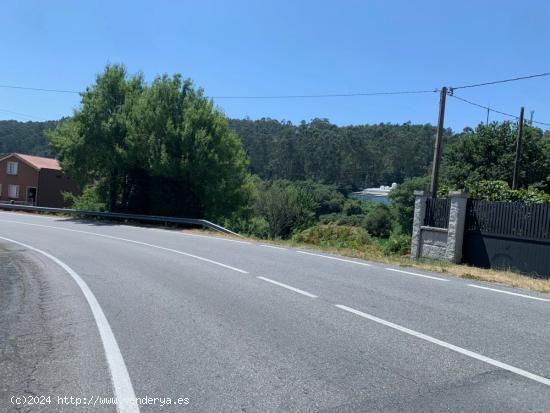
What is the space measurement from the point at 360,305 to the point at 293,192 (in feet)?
122

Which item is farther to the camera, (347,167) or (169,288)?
(347,167)

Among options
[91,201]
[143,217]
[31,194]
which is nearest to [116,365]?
[143,217]

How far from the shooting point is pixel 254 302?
852 cm

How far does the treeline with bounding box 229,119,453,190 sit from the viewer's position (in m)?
111

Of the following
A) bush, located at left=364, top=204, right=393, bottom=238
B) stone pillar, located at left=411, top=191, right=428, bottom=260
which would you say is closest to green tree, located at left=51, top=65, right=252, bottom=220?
stone pillar, located at left=411, top=191, right=428, bottom=260

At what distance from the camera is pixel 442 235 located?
18.2 m

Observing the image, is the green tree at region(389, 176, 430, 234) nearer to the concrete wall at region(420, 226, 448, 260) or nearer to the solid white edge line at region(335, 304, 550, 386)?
the concrete wall at region(420, 226, 448, 260)

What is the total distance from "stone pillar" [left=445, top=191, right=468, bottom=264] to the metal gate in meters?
0.22

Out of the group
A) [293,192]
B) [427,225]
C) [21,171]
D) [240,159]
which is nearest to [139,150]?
[240,159]

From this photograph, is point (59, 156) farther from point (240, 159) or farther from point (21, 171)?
point (21, 171)

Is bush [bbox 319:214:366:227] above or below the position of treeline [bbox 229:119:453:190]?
below

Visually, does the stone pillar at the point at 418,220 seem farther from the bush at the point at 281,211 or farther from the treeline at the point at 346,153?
the treeline at the point at 346,153

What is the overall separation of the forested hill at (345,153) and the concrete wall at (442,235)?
8793cm

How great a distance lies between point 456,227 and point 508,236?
5.49ft
